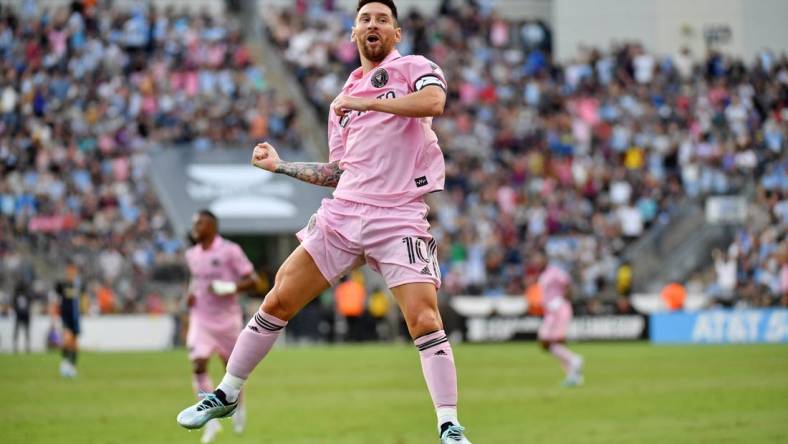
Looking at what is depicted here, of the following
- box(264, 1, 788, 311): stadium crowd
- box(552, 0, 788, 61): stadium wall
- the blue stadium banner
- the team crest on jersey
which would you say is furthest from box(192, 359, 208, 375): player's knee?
box(552, 0, 788, 61): stadium wall

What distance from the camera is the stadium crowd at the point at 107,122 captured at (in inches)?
1467

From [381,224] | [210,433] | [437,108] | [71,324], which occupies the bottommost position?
[71,324]

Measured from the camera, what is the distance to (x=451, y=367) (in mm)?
9117

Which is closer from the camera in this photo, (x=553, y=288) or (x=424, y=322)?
(x=424, y=322)

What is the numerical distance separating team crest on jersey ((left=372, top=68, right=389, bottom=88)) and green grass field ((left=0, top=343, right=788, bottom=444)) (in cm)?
595

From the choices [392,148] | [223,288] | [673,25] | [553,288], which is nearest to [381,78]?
[392,148]

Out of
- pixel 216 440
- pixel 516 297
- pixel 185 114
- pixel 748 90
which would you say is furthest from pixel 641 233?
pixel 216 440

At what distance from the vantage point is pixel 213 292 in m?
16.3

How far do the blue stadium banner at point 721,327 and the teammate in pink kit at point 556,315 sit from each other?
13.5 metres

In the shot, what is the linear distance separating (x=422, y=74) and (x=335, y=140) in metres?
0.93

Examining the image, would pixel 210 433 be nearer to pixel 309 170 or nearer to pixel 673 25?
pixel 309 170

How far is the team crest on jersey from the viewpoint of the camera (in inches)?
366

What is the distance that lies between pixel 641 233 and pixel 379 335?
8.64 metres

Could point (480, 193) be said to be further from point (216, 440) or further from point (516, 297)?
point (216, 440)
